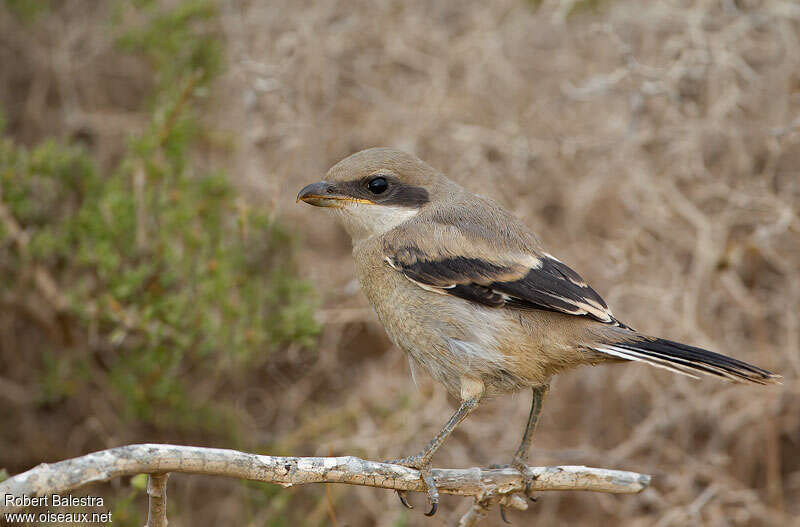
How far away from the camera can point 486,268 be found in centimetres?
312

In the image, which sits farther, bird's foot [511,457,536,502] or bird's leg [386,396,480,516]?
bird's foot [511,457,536,502]

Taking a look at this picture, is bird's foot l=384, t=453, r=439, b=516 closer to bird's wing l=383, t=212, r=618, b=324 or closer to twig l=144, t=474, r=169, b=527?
bird's wing l=383, t=212, r=618, b=324

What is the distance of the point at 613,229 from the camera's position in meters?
5.84

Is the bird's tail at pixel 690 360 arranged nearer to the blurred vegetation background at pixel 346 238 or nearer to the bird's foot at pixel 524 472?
the bird's foot at pixel 524 472

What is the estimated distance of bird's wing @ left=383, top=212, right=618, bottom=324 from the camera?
305 centimetres

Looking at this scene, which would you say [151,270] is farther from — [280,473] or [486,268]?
[280,473]

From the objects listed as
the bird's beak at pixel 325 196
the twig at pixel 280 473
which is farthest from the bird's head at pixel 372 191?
the twig at pixel 280 473

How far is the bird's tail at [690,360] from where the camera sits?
2.64 metres

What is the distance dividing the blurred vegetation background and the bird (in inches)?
45.5

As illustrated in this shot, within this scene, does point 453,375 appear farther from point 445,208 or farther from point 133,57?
point 133,57

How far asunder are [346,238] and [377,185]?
2764 mm

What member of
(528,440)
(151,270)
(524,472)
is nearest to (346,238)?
(151,270)

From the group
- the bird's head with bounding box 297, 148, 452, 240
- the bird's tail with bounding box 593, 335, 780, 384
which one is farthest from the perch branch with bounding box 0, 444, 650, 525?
the bird's head with bounding box 297, 148, 452, 240

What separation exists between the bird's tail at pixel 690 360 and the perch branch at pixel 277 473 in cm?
51
